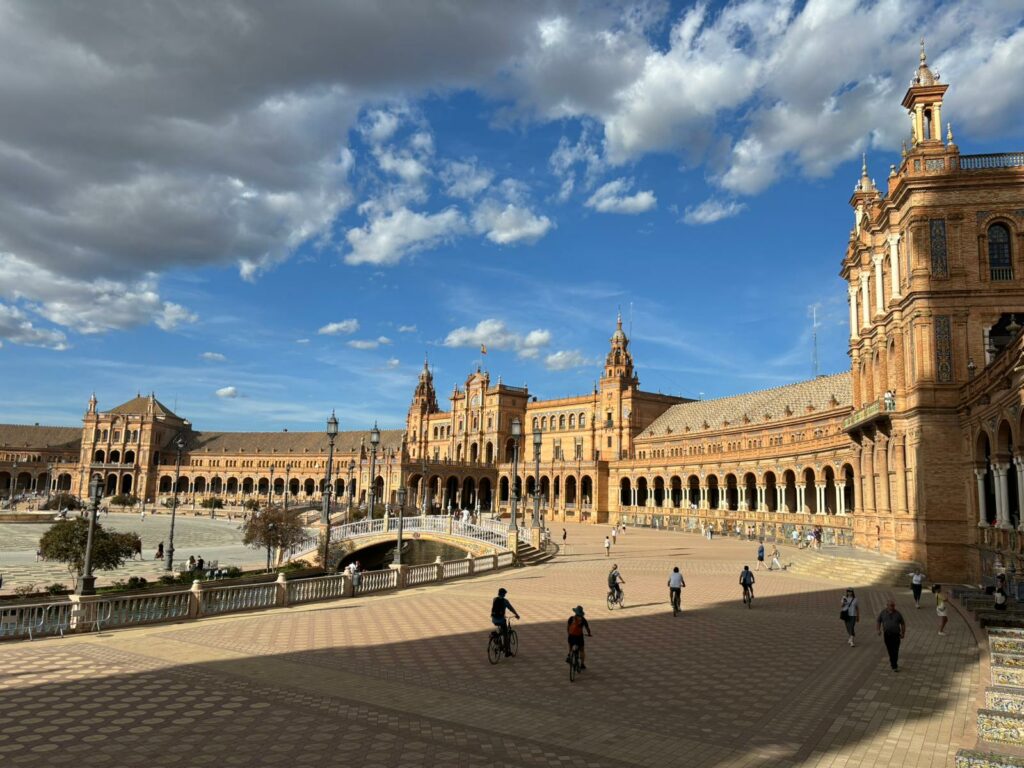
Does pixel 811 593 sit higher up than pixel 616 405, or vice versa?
pixel 616 405

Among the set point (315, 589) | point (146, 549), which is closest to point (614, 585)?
point (315, 589)

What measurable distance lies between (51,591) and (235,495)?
11429 cm

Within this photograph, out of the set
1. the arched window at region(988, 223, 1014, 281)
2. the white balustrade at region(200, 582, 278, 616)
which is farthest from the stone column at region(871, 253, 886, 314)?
the white balustrade at region(200, 582, 278, 616)

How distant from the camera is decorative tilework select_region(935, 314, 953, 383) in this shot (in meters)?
29.9

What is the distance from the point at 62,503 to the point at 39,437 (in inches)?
2321

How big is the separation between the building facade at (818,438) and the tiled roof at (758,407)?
0.98 ft

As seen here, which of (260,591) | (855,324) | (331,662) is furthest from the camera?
(855,324)

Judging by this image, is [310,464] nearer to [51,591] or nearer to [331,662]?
[51,591]

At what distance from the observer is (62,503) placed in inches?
3853

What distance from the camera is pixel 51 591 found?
86.0ft

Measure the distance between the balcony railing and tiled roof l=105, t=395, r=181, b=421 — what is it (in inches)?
5710

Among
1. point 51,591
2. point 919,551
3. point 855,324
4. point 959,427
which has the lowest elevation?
point 51,591

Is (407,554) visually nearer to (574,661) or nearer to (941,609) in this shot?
(941,609)

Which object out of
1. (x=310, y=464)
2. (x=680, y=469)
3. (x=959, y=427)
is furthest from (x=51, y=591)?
(x=310, y=464)
